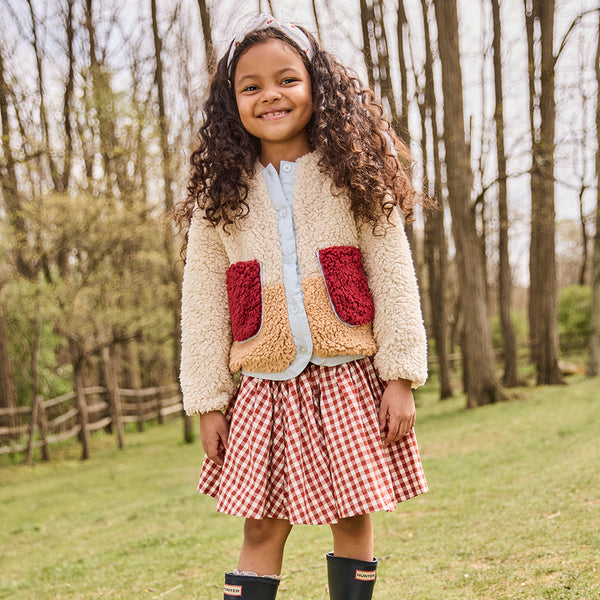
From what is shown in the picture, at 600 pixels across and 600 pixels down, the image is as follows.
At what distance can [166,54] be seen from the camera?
1516cm

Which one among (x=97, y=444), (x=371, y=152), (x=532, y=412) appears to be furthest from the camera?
(x=97, y=444)

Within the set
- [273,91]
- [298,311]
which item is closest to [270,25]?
[273,91]

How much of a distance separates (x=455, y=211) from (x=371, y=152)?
9.86 metres

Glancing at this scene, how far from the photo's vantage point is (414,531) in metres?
4.37

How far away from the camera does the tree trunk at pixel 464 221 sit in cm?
1113

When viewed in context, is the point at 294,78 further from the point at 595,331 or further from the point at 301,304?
the point at 595,331

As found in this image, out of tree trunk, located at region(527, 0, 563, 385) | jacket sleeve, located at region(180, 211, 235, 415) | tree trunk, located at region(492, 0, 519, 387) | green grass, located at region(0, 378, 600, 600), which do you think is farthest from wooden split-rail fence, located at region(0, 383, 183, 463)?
jacket sleeve, located at region(180, 211, 235, 415)

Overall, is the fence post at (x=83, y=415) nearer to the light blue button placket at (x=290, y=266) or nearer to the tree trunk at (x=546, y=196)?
the tree trunk at (x=546, y=196)

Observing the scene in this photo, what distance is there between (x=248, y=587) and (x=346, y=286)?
0.85 m

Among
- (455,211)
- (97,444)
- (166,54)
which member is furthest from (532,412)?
(166,54)

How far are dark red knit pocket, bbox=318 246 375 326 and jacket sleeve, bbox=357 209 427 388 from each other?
0.04 meters

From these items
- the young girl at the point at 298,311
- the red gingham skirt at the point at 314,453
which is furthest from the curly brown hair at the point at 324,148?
the red gingham skirt at the point at 314,453

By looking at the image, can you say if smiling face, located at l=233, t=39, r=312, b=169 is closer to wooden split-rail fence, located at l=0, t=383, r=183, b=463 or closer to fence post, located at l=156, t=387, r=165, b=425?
wooden split-rail fence, located at l=0, t=383, r=183, b=463

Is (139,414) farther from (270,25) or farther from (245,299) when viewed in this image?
(270,25)
